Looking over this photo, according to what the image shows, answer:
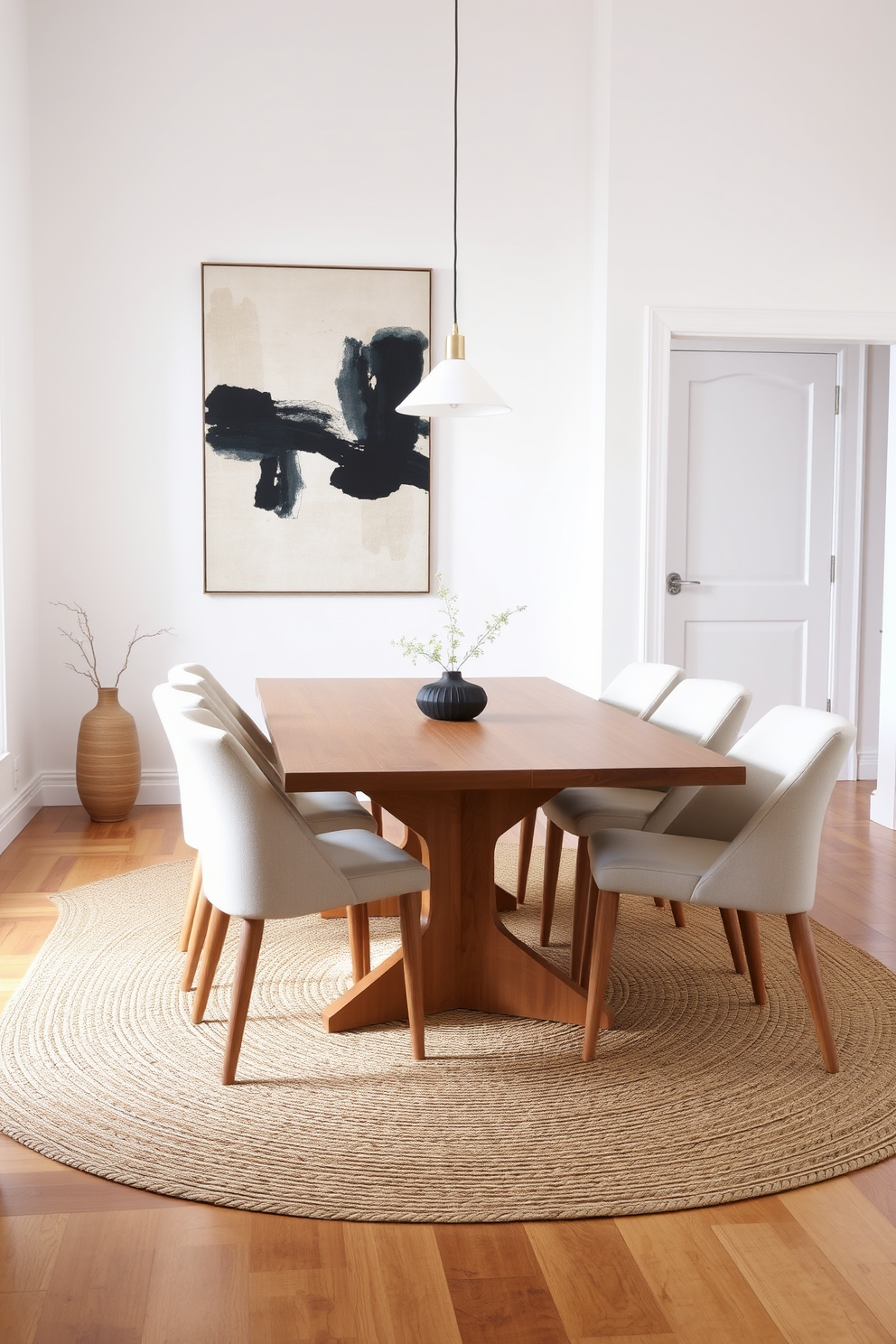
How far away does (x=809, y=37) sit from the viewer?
5.09 m

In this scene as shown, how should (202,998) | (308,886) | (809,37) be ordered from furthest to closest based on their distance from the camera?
(809,37)
(202,998)
(308,886)

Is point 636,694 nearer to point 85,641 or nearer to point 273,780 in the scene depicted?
point 273,780

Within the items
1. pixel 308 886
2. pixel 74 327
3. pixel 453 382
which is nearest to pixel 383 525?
pixel 74 327

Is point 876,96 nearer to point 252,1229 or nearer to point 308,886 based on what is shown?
point 308,886

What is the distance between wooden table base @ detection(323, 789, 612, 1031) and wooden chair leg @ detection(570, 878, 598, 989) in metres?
0.20

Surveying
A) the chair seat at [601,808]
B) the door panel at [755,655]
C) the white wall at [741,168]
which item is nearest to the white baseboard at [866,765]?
the door panel at [755,655]

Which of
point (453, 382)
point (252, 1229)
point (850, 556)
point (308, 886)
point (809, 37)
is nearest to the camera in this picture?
point (252, 1229)

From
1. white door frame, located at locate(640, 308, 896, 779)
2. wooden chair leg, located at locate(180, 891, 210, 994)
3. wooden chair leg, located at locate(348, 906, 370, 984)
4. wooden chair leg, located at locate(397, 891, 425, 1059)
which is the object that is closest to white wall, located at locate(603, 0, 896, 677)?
white door frame, located at locate(640, 308, 896, 779)

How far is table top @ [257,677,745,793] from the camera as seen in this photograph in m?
2.51

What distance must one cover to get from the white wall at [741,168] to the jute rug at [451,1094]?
2.67 meters

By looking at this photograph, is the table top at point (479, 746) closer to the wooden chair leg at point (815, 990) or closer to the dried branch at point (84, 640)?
the wooden chair leg at point (815, 990)

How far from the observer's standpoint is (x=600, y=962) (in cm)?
270

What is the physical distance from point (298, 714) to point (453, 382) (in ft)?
3.38

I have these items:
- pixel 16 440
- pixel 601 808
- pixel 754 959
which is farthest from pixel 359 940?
pixel 16 440
